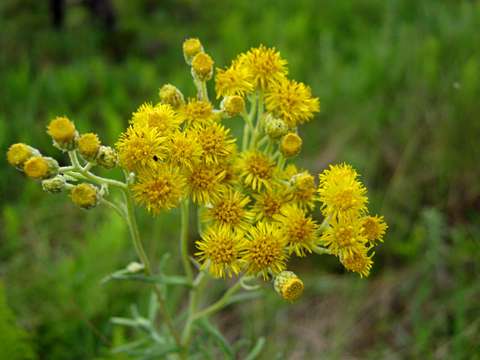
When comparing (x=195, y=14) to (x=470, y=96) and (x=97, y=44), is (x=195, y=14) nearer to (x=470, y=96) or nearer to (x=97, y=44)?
(x=97, y=44)

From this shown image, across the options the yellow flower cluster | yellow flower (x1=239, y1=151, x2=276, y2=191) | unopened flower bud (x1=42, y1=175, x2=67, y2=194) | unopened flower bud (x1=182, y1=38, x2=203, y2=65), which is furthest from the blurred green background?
unopened flower bud (x1=182, y1=38, x2=203, y2=65)

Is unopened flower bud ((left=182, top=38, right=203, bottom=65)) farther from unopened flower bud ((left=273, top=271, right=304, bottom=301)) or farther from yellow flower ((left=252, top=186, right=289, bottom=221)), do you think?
unopened flower bud ((left=273, top=271, right=304, bottom=301))

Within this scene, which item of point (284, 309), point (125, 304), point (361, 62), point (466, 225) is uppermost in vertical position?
point (361, 62)

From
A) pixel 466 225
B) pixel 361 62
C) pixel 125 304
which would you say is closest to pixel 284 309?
pixel 125 304

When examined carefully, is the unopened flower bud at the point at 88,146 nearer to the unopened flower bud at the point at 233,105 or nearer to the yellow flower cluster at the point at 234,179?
the yellow flower cluster at the point at 234,179

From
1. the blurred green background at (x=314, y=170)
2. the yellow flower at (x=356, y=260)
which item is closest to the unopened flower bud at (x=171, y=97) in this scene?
the yellow flower at (x=356, y=260)

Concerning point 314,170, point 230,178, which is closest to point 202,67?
point 230,178
